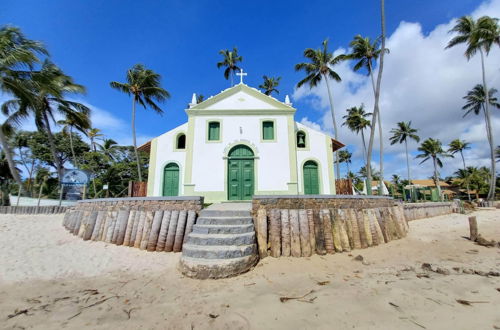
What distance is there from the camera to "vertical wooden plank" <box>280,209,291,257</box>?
5457 mm

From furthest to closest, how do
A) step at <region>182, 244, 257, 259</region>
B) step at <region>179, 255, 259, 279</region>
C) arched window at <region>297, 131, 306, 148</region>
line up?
arched window at <region>297, 131, 306, 148</region>
step at <region>182, 244, 257, 259</region>
step at <region>179, 255, 259, 279</region>

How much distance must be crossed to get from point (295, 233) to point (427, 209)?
548 inches

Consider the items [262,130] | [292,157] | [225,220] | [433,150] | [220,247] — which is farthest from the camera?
[433,150]

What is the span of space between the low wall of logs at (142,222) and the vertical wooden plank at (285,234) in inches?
98.8

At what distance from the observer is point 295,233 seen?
5.63 meters

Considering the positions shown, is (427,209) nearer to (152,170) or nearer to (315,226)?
(315,226)

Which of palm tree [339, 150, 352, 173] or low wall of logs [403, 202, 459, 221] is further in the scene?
palm tree [339, 150, 352, 173]

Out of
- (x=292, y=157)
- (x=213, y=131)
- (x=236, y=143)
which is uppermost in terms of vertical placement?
(x=213, y=131)

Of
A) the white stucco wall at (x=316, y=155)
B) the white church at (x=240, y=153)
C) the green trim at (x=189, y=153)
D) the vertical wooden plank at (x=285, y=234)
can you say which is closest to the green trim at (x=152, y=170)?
the white church at (x=240, y=153)

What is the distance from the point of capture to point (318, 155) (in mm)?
12812

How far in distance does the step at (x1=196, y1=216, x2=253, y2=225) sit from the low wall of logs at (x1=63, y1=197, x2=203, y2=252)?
0.34m

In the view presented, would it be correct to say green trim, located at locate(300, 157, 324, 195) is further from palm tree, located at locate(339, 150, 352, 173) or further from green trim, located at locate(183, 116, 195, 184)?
palm tree, located at locate(339, 150, 352, 173)

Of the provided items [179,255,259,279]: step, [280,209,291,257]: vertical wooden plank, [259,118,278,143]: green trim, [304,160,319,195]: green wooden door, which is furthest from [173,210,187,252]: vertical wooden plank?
[304,160,319,195]: green wooden door

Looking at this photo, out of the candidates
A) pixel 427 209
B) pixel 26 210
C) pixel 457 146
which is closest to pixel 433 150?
pixel 457 146
